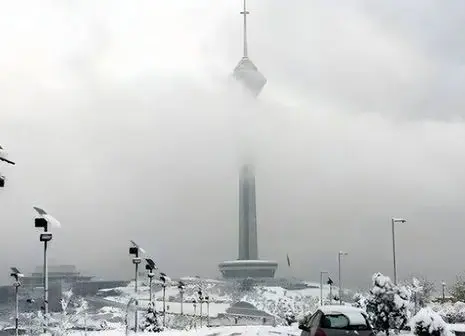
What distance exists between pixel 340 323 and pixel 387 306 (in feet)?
41.0

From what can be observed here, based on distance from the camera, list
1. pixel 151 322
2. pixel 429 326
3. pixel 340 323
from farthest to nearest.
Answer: pixel 151 322 → pixel 429 326 → pixel 340 323

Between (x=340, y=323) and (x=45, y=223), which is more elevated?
(x=45, y=223)

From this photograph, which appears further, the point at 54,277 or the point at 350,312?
the point at 54,277

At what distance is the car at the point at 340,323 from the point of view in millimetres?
20612

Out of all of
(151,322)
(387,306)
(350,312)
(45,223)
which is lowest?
(151,322)

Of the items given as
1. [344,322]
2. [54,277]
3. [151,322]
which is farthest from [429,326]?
[54,277]

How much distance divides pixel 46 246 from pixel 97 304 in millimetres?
154226

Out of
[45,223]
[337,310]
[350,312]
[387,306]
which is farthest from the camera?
[387,306]

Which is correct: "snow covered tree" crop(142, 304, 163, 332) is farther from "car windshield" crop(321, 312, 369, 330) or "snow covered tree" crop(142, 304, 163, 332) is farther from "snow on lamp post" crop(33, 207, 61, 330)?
"car windshield" crop(321, 312, 369, 330)

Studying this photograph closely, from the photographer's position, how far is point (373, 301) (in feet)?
109

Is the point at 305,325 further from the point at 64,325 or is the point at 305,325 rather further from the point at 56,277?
the point at 56,277

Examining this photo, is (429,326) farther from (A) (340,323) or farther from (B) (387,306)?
(B) (387,306)

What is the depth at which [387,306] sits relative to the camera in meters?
32.8

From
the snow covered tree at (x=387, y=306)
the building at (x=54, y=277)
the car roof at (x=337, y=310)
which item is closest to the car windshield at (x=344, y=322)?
the car roof at (x=337, y=310)
